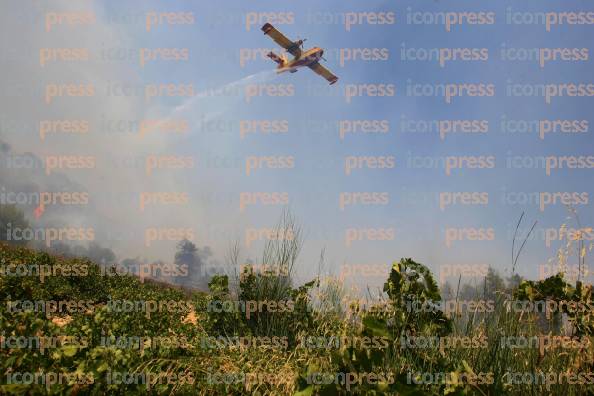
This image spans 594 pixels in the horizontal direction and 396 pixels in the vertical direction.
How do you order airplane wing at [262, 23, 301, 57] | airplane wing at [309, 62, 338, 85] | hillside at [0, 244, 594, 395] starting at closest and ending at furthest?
1. hillside at [0, 244, 594, 395]
2. airplane wing at [262, 23, 301, 57]
3. airplane wing at [309, 62, 338, 85]

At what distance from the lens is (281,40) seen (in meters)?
29.4

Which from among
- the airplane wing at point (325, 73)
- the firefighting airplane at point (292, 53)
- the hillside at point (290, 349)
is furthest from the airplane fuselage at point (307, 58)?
the hillside at point (290, 349)

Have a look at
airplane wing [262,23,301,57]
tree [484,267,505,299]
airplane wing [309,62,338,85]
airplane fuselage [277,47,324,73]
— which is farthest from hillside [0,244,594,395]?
airplane wing [309,62,338,85]

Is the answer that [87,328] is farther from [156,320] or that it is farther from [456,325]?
[456,325]

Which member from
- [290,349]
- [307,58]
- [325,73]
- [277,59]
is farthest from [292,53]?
[290,349]

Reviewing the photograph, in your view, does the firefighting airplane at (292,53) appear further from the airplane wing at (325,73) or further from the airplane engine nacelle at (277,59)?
the airplane wing at (325,73)

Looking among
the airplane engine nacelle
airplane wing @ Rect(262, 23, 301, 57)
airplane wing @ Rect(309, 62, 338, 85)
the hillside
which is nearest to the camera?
the hillside

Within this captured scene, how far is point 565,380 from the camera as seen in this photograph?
159 inches

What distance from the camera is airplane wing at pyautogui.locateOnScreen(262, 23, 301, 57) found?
2869cm

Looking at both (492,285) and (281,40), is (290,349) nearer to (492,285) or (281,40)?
(492,285)

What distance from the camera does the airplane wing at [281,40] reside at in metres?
28.7

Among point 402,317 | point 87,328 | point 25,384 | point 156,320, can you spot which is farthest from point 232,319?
point 25,384

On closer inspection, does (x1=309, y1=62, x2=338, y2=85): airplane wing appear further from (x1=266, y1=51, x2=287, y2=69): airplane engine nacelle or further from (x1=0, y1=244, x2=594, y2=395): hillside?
(x1=0, y1=244, x2=594, y2=395): hillside

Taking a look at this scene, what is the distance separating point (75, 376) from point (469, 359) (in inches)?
137
